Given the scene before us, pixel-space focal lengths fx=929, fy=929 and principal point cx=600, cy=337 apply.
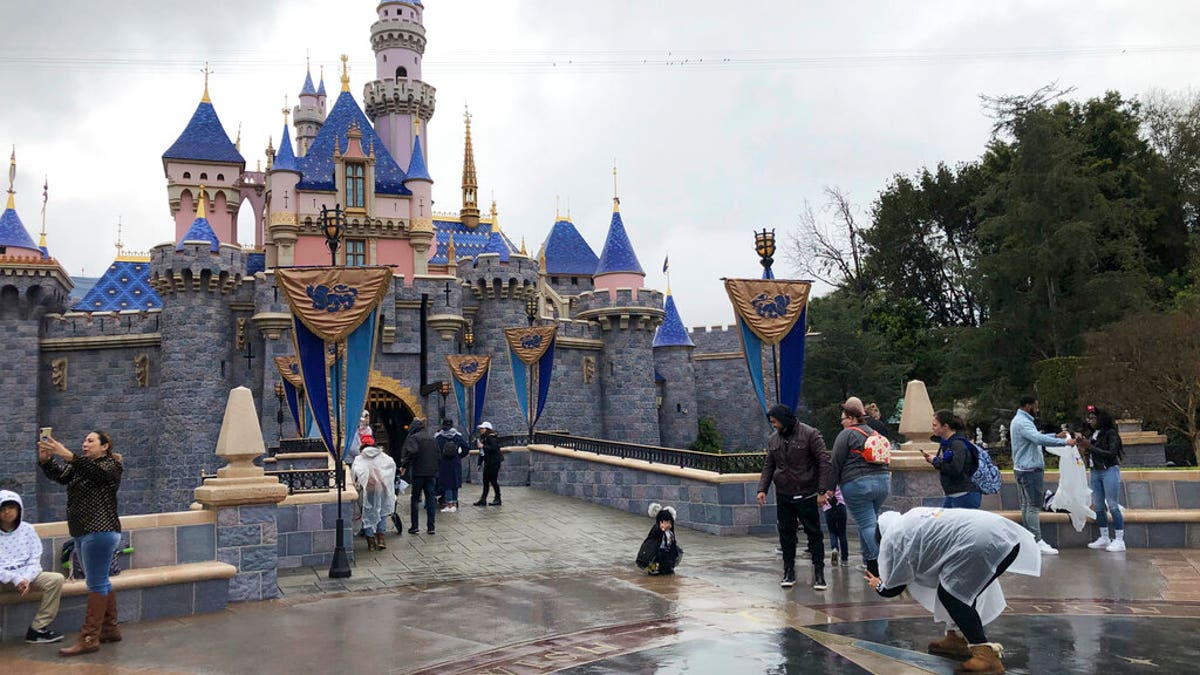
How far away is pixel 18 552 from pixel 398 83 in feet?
118

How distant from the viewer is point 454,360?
2202 centimetres

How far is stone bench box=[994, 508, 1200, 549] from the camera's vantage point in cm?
958

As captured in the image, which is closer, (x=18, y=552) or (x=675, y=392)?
(x=18, y=552)

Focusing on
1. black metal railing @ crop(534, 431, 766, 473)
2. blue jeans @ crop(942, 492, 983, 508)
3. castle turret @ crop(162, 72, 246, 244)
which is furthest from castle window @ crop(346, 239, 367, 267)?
blue jeans @ crop(942, 492, 983, 508)

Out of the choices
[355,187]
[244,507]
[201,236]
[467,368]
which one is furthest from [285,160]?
[244,507]

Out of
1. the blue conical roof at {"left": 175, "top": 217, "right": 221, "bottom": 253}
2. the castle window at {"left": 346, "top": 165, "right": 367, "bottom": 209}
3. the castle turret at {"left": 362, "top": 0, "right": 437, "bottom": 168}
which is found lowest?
the blue conical roof at {"left": 175, "top": 217, "right": 221, "bottom": 253}

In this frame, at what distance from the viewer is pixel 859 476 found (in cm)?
777

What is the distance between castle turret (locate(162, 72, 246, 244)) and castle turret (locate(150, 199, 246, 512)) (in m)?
9.06

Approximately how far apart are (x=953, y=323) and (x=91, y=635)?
3981cm

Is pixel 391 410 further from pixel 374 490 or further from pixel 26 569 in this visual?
pixel 26 569

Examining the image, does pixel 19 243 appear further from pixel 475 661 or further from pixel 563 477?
pixel 475 661

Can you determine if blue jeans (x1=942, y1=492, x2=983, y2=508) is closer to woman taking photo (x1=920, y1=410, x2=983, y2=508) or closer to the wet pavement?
woman taking photo (x1=920, y1=410, x2=983, y2=508)

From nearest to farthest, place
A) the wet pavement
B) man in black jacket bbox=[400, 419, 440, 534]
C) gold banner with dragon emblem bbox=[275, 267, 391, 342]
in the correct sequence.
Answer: the wet pavement < gold banner with dragon emblem bbox=[275, 267, 391, 342] < man in black jacket bbox=[400, 419, 440, 534]

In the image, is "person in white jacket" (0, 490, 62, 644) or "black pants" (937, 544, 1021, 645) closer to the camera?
"black pants" (937, 544, 1021, 645)
